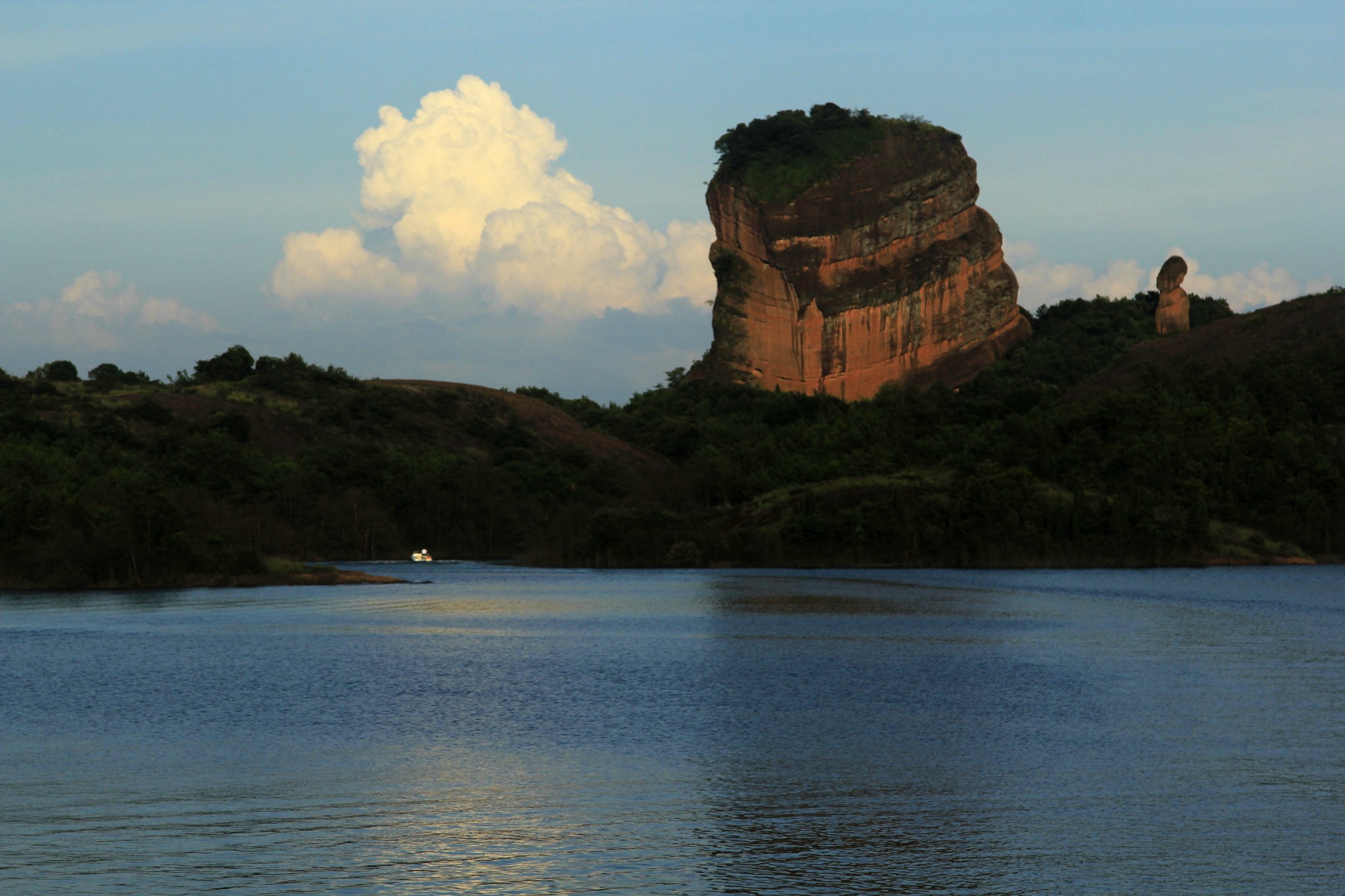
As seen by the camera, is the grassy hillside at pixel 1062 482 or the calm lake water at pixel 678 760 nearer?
the calm lake water at pixel 678 760

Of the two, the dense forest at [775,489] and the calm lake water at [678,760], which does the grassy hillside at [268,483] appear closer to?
the dense forest at [775,489]

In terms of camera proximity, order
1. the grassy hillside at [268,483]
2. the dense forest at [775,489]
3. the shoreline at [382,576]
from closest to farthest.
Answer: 1. the shoreline at [382,576]
2. the dense forest at [775,489]
3. the grassy hillside at [268,483]

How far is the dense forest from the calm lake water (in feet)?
203

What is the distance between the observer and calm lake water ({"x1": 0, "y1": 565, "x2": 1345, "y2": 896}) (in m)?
20.4

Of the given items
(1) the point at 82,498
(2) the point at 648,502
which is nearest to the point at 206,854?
(1) the point at 82,498

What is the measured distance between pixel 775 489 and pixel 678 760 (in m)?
129

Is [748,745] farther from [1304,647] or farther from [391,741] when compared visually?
[1304,647]

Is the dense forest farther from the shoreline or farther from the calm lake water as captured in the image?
the calm lake water

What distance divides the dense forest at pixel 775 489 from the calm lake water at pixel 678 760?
61.9 metres

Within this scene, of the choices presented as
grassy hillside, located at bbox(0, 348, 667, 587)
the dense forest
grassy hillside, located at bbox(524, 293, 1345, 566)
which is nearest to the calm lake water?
the dense forest

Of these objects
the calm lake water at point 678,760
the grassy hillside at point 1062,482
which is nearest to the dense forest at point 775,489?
the grassy hillside at point 1062,482

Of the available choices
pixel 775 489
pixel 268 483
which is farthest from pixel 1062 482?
pixel 268 483

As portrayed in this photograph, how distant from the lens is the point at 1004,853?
21.3 meters

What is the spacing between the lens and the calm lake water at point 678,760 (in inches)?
803
